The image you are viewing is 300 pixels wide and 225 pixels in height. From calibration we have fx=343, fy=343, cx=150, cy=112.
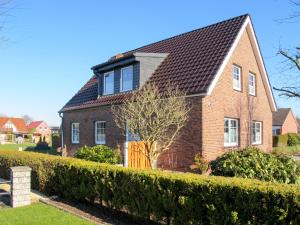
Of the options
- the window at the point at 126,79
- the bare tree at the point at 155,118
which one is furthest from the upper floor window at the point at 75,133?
the bare tree at the point at 155,118

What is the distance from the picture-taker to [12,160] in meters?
13.2

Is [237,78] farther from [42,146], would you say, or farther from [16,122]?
[16,122]

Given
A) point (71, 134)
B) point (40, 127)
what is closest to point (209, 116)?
point (71, 134)

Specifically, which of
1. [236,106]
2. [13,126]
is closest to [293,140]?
[236,106]

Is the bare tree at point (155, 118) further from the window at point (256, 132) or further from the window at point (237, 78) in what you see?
the window at point (256, 132)

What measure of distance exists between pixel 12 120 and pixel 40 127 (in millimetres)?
21768

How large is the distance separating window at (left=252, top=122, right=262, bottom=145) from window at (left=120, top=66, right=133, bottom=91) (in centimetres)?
769

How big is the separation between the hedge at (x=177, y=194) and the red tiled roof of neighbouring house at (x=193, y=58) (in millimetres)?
7266

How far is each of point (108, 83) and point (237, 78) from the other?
765 cm

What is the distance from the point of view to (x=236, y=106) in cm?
1786

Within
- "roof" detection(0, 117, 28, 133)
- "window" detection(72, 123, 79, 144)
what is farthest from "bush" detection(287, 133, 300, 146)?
"roof" detection(0, 117, 28, 133)

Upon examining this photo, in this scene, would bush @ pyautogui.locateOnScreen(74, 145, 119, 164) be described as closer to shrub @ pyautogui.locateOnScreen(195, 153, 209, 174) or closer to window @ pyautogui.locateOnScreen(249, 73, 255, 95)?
shrub @ pyautogui.locateOnScreen(195, 153, 209, 174)

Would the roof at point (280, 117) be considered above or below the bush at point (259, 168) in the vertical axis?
above

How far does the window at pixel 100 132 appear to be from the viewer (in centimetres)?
2052
